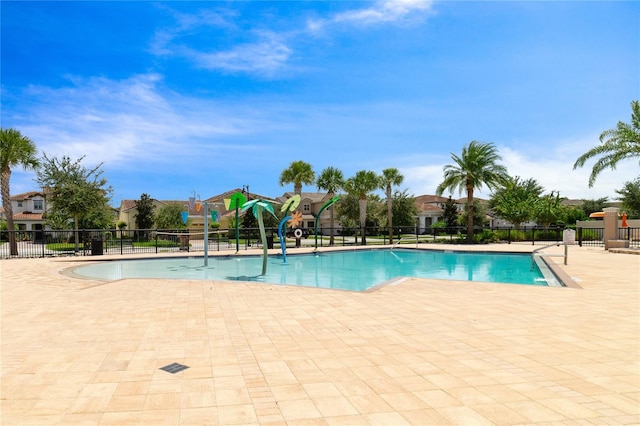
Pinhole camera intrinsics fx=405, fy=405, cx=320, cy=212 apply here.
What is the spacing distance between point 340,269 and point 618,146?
→ 16.3 meters

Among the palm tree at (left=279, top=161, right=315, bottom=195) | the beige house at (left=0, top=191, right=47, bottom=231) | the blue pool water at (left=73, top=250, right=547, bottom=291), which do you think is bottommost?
the blue pool water at (left=73, top=250, right=547, bottom=291)

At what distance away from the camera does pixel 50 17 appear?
31.7 ft

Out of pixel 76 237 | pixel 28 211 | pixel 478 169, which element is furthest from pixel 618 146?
pixel 28 211

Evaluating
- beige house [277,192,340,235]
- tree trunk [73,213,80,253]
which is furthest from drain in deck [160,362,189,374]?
beige house [277,192,340,235]

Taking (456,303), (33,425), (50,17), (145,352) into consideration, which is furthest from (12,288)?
(456,303)

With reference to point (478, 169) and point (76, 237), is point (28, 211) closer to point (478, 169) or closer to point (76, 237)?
point (76, 237)

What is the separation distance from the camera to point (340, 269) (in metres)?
16.2

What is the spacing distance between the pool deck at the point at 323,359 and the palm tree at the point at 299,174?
92.7 ft

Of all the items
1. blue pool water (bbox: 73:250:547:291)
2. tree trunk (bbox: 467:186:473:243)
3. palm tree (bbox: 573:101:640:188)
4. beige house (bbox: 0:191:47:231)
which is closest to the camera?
blue pool water (bbox: 73:250:547:291)

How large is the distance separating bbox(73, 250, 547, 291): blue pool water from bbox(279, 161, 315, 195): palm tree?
598 inches

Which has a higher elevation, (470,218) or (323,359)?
(470,218)

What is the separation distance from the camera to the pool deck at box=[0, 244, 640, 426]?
314 cm

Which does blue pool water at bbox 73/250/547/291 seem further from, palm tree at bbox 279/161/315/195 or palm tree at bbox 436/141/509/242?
palm tree at bbox 279/161/315/195

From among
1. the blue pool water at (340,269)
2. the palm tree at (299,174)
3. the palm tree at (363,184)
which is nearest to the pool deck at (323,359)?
the blue pool water at (340,269)
